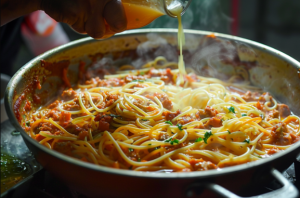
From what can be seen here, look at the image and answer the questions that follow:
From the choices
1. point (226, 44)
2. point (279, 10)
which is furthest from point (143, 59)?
point (279, 10)

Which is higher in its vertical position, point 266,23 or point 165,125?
point 266,23

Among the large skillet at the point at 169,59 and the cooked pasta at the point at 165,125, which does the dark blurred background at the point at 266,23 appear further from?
the cooked pasta at the point at 165,125

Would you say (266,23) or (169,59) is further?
(266,23)

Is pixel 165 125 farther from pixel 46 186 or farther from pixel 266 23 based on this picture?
pixel 266 23

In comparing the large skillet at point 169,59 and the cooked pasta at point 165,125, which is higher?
the large skillet at point 169,59

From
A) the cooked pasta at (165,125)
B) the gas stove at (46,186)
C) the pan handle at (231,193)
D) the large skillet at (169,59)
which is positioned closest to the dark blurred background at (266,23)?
the large skillet at (169,59)

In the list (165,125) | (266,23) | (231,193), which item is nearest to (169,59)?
(165,125)
